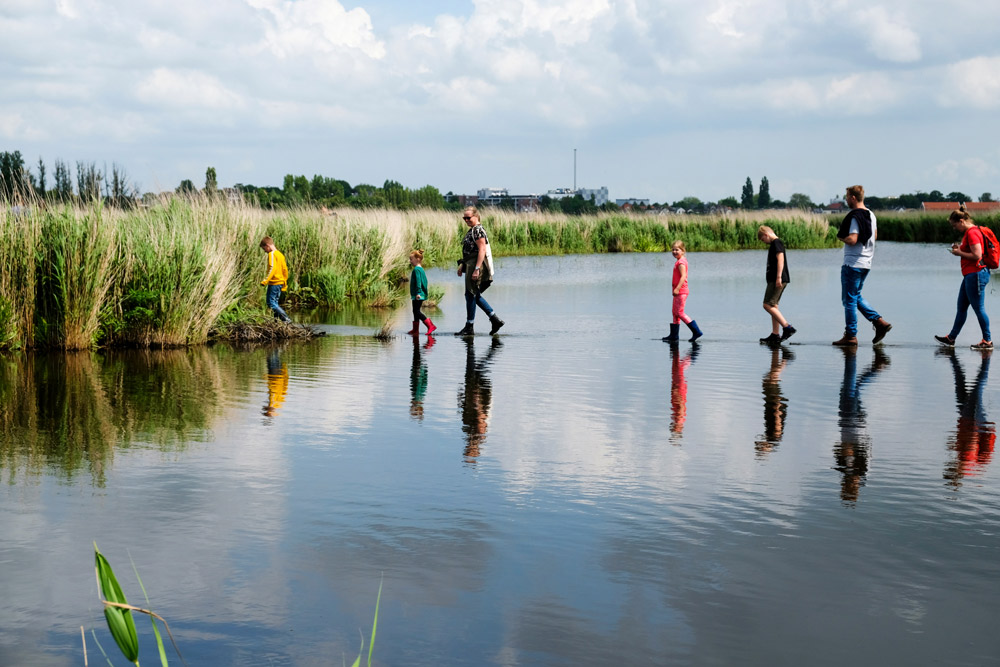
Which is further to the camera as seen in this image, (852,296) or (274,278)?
(274,278)

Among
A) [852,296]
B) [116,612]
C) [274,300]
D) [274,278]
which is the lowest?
[116,612]

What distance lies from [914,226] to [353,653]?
6985 cm

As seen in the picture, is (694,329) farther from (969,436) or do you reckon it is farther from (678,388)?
(969,436)

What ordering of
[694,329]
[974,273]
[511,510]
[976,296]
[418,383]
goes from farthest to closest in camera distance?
[694,329]
[976,296]
[974,273]
[418,383]
[511,510]

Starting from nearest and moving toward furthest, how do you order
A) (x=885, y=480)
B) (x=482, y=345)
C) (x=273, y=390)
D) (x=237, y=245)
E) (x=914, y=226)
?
(x=885, y=480) → (x=273, y=390) → (x=482, y=345) → (x=237, y=245) → (x=914, y=226)

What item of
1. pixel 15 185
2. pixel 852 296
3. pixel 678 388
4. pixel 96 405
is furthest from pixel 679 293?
pixel 15 185

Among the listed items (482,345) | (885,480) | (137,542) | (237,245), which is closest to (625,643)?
(137,542)

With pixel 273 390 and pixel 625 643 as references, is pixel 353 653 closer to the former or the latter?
pixel 625 643

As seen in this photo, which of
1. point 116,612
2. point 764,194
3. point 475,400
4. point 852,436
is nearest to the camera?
point 116,612

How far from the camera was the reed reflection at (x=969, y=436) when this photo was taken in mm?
7766

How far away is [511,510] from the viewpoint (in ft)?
21.7

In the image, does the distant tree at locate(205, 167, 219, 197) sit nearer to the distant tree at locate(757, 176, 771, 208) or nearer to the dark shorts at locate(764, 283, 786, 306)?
the dark shorts at locate(764, 283, 786, 306)

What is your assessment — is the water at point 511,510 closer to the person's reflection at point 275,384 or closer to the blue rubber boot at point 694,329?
the person's reflection at point 275,384

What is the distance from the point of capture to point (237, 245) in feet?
65.2
